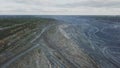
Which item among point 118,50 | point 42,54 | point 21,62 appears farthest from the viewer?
point 118,50

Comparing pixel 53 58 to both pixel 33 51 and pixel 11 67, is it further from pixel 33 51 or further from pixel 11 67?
pixel 11 67

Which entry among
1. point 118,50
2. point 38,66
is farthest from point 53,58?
point 118,50

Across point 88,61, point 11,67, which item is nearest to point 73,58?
point 88,61

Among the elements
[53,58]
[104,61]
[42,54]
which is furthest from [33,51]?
[104,61]

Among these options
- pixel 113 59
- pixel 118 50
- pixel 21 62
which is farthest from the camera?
pixel 118 50

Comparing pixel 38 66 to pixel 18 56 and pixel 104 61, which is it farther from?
pixel 104 61

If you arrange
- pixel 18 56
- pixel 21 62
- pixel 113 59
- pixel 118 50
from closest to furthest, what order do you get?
pixel 21 62 → pixel 18 56 → pixel 113 59 → pixel 118 50

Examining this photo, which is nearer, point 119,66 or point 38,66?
point 38,66

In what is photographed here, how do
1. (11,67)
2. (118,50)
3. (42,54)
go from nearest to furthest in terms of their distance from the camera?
(11,67), (42,54), (118,50)

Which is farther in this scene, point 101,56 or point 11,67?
point 101,56
